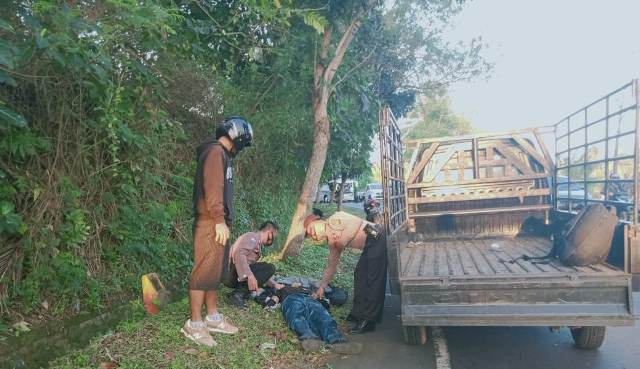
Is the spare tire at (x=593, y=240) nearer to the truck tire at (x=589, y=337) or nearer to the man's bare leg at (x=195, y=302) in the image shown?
the truck tire at (x=589, y=337)

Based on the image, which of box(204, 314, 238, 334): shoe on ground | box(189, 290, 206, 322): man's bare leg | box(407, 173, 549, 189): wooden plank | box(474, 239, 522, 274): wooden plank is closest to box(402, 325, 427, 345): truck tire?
box(474, 239, 522, 274): wooden plank

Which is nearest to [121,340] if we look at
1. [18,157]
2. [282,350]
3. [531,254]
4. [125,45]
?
[282,350]

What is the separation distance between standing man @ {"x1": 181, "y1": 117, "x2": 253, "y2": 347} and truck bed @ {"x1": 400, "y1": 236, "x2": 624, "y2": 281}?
5.26 feet

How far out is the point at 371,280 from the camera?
4957 millimetres

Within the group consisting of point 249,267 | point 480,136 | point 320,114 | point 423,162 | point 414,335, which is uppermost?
point 320,114

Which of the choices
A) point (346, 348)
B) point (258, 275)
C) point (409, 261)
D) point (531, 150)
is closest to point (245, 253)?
point (258, 275)

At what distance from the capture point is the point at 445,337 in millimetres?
4809

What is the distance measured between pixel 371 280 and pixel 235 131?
2.14m

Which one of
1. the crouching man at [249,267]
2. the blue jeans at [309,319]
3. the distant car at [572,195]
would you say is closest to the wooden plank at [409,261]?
the blue jeans at [309,319]

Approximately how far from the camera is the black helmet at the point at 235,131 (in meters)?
4.14

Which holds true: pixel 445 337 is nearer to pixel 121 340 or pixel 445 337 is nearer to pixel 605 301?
pixel 605 301

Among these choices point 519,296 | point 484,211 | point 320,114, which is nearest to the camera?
point 519,296

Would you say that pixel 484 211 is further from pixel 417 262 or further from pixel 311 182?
pixel 311 182

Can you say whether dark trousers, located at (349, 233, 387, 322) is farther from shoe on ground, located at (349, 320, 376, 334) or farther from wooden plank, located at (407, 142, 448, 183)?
wooden plank, located at (407, 142, 448, 183)
